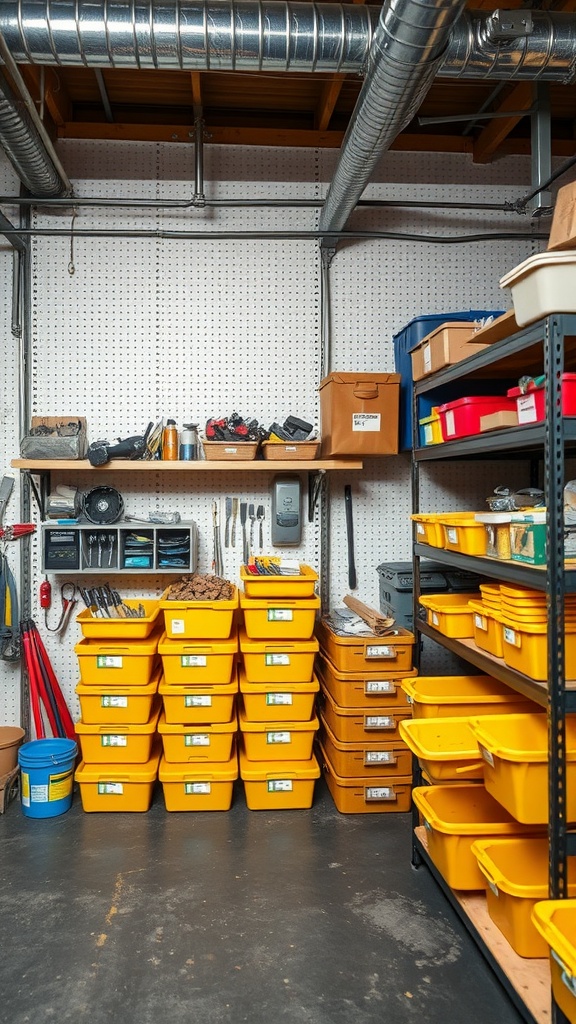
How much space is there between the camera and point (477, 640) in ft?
7.30

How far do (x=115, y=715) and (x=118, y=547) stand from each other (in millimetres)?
809

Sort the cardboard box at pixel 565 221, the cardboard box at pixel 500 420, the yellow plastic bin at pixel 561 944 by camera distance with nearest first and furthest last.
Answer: the yellow plastic bin at pixel 561 944 < the cardboard box at pixel 565 221 < the cardboard box at pixel 500 420

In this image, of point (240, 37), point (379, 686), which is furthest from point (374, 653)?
point (240, 37)

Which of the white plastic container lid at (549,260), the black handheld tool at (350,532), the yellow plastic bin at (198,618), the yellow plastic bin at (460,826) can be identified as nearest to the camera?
the white plastic container lid at (549,260)

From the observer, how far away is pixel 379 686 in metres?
2.94

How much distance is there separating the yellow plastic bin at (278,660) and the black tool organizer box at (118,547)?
0.54 metres

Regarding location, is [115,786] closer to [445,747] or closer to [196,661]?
[196,661]

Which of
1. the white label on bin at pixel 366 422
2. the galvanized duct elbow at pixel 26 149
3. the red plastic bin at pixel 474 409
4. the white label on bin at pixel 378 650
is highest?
the galvanized duct elbow at pixel 26 149

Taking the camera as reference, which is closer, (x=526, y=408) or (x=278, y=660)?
(x=526, y=408)

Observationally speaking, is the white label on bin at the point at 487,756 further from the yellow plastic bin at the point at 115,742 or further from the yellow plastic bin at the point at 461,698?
the yellow plastic bin at the point at 115,742

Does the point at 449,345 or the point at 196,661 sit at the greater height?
the point at 449,345

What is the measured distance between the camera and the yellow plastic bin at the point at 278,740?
2974 mm

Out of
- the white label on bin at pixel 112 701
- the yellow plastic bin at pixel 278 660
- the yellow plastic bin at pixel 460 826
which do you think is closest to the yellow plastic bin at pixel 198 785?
the white label on bin at pixel 112 701

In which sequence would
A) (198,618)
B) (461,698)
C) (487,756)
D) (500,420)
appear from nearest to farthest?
1. (487,756)
2. (500,420)
3. (461,698)
4. (198,618)
